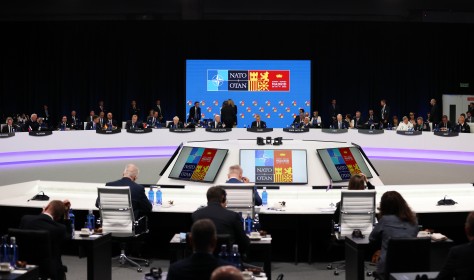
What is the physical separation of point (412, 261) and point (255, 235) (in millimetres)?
1824

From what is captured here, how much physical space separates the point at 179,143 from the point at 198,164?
936 centimetres

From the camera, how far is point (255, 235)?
8.25 meters

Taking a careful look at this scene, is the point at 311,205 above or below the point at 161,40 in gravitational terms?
below

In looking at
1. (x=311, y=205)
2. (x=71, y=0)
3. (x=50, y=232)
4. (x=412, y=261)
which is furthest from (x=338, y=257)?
(x=71, y=0)

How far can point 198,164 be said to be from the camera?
1352 cm

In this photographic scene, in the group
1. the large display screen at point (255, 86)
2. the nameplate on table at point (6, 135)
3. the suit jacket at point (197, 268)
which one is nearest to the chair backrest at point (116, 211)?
the suit jacket at point (197, 268)

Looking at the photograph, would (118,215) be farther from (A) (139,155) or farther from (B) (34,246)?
(A) (139,155)

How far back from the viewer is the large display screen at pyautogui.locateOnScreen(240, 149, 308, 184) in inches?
516

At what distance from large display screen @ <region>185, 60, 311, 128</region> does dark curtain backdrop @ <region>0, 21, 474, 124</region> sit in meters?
0.59

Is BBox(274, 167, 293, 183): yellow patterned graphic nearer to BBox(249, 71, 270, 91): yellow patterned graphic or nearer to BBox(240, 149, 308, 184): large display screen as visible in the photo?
BBox(240, 149, 308, 184): large display screen

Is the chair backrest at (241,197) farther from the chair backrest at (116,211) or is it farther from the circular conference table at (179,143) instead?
the circular conference table at (179,143)

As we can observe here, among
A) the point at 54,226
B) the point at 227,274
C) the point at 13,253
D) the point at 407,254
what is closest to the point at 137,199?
the point at 54,226

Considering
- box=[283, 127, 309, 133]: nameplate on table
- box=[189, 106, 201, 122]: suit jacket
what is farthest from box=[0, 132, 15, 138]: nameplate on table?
box=[283, 127, 309, 133]: nameplate on table

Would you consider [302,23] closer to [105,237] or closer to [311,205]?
[311,205]
